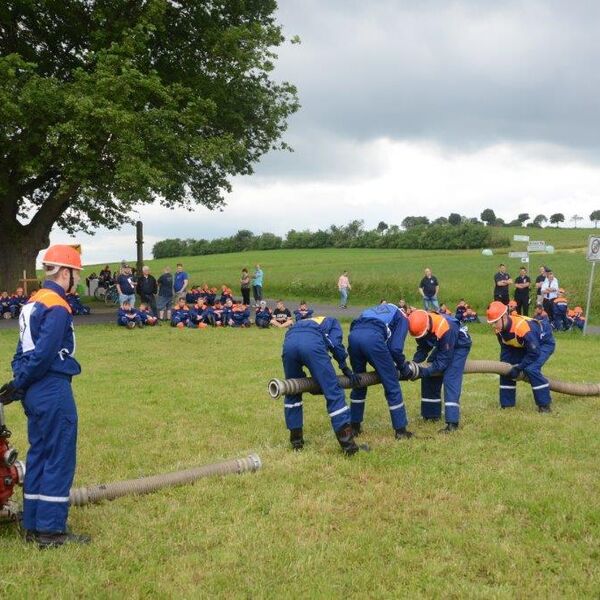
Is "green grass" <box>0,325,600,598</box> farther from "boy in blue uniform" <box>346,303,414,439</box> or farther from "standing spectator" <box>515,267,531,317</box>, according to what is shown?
"standing spectator" <box>515,267,531,317</box>

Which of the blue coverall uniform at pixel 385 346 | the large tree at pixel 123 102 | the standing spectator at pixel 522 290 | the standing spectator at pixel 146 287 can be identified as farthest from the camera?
the standing spectator at pixel 522 290

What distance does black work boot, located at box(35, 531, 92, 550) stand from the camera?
4977mm

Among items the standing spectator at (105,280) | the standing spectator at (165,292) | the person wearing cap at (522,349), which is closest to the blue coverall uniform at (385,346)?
the person wearing cap at (522,349)

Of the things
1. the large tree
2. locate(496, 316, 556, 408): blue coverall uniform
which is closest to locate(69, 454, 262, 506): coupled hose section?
locate(496, 316, 556, 408): blue coverall uniform

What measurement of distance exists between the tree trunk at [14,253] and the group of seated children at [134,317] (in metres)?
6.17

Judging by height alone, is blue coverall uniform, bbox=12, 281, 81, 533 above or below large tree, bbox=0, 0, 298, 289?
below

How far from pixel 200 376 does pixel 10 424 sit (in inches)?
168

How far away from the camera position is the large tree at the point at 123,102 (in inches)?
811

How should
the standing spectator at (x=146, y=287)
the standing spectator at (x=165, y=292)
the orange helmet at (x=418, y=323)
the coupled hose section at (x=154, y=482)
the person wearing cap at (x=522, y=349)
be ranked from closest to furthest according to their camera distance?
the coupled hose section at (x=154, y=482), the orange helmet at (x=418, y=323), the person wearing cap at (x=522, y=349), the standing spectator at (x=146, y=287), the standing spectator at (x=165, y=292)

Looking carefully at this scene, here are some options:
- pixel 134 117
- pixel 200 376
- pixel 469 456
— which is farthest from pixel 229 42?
pixel 469 456

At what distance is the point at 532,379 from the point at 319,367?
3867mm

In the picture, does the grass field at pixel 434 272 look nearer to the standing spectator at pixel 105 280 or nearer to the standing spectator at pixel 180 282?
the standing spectator at pixel 105 280

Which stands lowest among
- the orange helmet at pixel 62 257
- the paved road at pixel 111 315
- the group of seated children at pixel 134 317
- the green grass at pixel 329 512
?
the green grass at pixel 329 512

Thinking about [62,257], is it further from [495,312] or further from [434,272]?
[434,272]
